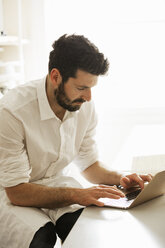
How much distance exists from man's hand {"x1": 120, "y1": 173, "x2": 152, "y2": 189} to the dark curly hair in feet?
1.35

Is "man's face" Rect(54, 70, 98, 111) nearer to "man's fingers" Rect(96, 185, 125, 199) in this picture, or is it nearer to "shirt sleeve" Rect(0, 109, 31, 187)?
"shirt sleeve" Rect(0, 109, 31, 187)

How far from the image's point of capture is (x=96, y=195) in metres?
1.15

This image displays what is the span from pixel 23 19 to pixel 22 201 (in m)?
1.50

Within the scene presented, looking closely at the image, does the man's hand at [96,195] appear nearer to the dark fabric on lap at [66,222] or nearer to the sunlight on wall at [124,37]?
the dark fabric on lap at [66,222]

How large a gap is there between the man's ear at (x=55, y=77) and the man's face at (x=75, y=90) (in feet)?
0.06

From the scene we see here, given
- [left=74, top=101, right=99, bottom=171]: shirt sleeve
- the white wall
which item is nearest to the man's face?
[left=74, top=101, right=99, bottom=171]: shirt sleeve

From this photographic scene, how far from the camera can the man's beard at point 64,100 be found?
1406 mm

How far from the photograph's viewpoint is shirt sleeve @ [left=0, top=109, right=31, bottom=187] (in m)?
1.28

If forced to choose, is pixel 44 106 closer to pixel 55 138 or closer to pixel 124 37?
pixel 55 138

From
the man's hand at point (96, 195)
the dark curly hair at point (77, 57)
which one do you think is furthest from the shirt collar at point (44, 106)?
the man's hand at point (96, 195)

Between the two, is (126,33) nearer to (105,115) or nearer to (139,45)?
(139,45)

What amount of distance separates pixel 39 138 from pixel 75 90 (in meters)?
0.24

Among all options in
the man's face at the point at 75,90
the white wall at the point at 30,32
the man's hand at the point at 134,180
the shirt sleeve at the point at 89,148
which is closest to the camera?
the man's hand at the point at 134,180

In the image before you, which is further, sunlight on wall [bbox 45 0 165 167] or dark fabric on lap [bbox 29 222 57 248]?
sunlight on wall [bbox 45 0 165 167]
